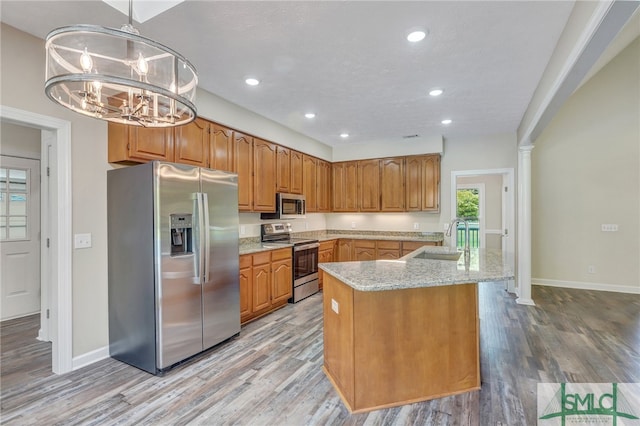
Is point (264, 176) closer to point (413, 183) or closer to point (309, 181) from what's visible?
point (309, 181)

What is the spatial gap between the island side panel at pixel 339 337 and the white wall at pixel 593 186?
5120 mm

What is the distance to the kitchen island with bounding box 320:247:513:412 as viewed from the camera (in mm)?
2061

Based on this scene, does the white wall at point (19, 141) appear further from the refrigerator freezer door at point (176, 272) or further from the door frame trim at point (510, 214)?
the door frame trim at point (510, 214)

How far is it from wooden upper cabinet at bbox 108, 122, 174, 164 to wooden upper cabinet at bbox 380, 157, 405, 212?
402 centimetres

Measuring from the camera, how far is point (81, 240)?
8.83 ft

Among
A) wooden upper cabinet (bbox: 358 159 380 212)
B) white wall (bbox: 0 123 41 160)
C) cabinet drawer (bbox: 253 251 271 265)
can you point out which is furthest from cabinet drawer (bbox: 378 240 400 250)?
white wall (bbox: 0 123 41 160)

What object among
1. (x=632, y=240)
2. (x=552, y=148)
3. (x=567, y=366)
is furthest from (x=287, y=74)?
(x=632, y=240)

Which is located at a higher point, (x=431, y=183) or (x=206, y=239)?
(x=431, y=183)

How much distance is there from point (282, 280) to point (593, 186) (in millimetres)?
5627

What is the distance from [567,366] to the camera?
8.71 feet

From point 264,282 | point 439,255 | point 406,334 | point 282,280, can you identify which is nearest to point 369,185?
point 282,280

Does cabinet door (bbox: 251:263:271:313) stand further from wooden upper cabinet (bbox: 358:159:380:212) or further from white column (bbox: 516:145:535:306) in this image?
white column (bbox: 516:145:535:306)

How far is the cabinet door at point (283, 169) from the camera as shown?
479 centimetres

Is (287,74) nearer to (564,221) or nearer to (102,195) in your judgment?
(102,195)
